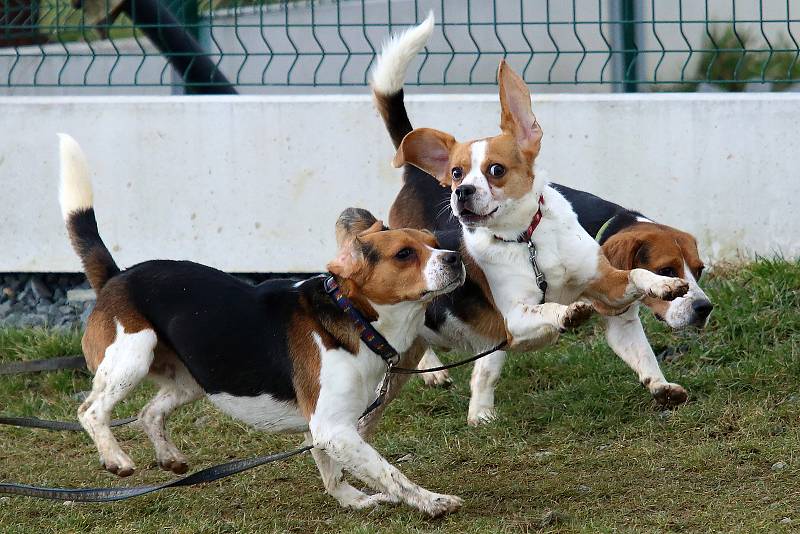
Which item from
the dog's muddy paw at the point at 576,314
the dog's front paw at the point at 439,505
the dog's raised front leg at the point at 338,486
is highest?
the dog's muddy paw at the point at 576,314

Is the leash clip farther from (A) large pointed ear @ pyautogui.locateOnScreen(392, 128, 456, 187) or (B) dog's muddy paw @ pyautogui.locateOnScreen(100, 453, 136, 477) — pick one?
(B) dog's muddy paw @ pyautogui.locateOnScreen(100, 453, 136, 477)

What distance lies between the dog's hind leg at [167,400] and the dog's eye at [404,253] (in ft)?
3.56

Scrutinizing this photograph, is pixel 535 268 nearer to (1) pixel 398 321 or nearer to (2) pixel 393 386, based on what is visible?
(1) pixel 398 321

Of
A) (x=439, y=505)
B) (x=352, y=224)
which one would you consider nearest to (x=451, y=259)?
(x=352, y=224)

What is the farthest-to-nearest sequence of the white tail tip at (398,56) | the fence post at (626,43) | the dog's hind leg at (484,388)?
the fence post at (626,43) < the dog's hind leg at (484,388) < the white tail tip at (398,56)

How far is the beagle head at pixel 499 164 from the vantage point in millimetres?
4391

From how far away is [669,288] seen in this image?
13.8ft

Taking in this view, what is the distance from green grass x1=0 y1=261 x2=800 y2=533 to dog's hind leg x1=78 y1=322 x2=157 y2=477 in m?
0.25

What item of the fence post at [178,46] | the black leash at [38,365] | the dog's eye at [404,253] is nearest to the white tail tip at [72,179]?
the black leash at [38,365]

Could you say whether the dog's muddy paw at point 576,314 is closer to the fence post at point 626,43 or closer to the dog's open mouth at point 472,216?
the dog's open mouth at point 472,216

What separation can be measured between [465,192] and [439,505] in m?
1.12

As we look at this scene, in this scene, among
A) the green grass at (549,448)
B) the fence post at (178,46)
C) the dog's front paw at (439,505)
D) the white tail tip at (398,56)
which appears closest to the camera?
the dog's front paw at (439,505)

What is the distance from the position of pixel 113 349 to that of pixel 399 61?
1757 mm

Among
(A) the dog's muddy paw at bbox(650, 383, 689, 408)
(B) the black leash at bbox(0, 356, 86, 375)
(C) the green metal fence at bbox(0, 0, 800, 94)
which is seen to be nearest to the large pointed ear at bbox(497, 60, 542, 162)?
(A) the dog's muddy paw at bbox(650, 383, 689, 408)
